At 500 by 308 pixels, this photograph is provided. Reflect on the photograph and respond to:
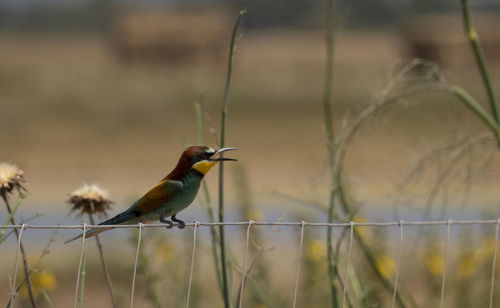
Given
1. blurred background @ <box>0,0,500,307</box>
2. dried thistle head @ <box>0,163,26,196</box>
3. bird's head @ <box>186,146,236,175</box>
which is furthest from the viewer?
blurred background @ <box>0,0,500,307</box>

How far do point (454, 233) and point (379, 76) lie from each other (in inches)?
210

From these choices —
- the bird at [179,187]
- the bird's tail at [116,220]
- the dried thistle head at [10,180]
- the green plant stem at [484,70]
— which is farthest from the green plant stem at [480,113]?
the dried thistle head at [10,180]

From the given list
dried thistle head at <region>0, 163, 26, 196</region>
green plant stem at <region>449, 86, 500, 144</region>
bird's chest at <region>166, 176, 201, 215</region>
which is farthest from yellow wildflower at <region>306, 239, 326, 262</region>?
dried thistle head at <region>0, 163, 26, 196</region>

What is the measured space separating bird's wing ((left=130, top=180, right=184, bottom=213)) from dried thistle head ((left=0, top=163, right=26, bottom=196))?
0.28 meters

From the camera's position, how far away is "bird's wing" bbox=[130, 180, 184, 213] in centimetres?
222

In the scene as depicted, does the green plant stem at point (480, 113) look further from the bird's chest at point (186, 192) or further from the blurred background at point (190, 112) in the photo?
the blurred background at point (190, 112)

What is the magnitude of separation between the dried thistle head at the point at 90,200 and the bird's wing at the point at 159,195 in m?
0.09

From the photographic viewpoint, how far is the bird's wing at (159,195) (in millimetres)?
2223

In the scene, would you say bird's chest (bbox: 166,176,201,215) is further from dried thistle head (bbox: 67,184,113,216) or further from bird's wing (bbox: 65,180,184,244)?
dried thistle head (bbox: 67,184,113,216)

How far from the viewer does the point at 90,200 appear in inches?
87.7

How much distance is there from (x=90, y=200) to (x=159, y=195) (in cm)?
16

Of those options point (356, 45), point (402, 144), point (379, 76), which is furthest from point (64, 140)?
point (356, 45)

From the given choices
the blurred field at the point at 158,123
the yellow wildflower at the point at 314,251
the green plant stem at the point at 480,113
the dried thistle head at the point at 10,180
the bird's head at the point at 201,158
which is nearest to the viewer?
the dried thistle head at the point at 10,180

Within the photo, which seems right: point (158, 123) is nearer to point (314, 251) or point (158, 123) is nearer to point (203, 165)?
point (314, 251)
